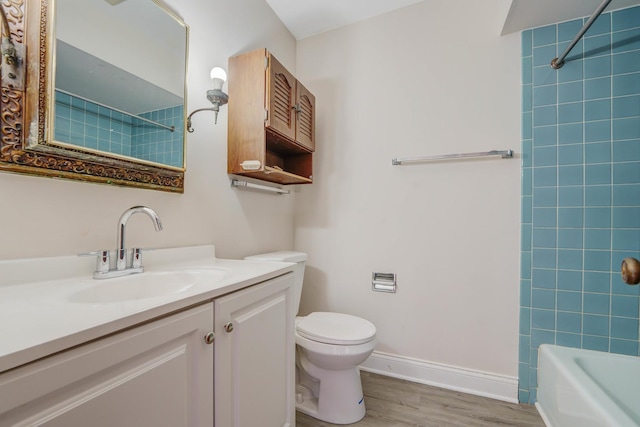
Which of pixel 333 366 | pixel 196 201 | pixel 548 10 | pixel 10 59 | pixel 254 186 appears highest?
pixel 548 10

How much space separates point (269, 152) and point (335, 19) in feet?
3.55

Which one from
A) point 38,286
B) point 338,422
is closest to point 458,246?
point 338,422

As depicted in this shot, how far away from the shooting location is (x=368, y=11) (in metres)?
1.95

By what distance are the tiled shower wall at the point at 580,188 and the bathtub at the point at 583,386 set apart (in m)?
0.49

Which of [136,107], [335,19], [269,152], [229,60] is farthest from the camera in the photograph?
[335,19]

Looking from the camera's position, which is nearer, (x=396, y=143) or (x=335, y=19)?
(x=396, y=143)

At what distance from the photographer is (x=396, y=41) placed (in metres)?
1.93

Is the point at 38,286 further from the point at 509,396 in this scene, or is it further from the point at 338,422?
the point at 509,396

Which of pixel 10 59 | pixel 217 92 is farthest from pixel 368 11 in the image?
pixel 10 59

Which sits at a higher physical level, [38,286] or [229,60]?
[229,60]

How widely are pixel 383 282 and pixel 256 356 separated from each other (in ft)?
3.78

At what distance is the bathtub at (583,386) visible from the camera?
844 millimetres

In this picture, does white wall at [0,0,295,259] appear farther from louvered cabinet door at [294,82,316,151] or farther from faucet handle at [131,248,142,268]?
louvered cabinet door at [294,82,316,151]

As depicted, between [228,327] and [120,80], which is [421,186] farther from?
[120,80]
